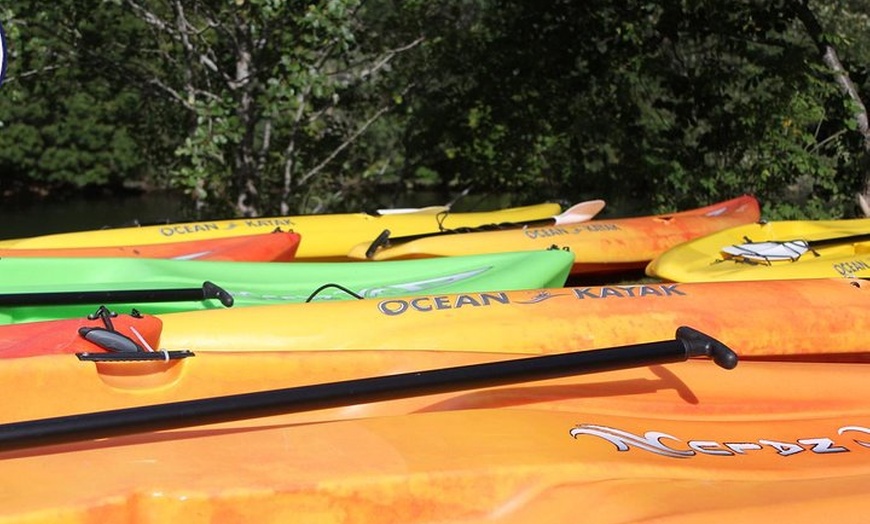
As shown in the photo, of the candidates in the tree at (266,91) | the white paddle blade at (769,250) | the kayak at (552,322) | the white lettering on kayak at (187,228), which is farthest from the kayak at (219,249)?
the white paddle blade at (769,250)

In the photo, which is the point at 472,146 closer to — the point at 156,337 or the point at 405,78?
the point at 405,78

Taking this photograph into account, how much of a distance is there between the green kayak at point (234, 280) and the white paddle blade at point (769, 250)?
1.13 m

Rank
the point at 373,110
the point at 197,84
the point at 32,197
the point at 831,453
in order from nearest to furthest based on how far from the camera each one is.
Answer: the point at 831,453
the point at 197,84
the point at 373,110
the point at 32,197

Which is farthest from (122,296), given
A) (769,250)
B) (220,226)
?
(769,250)

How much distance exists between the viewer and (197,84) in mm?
8133

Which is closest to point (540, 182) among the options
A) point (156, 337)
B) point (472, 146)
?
point (472, 146)

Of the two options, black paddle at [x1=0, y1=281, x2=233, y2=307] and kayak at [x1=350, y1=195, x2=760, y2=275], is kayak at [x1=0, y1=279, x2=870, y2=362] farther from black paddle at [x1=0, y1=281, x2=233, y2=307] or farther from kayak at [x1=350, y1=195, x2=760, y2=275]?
kayak at [x1=350, y1=195, x2=760, y2=275]

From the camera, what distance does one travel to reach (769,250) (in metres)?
5.29

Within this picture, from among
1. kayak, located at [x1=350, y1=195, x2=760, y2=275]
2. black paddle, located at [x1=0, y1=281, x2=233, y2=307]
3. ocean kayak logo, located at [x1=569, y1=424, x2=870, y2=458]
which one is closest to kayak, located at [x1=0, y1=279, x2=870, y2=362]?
black paddle, located at [x1=0, y1=281, x2=233, y2=307]

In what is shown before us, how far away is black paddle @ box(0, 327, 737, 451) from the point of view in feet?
5.96

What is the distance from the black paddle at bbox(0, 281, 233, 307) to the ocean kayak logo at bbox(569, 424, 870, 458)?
206 cm

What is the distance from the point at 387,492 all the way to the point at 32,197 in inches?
1072

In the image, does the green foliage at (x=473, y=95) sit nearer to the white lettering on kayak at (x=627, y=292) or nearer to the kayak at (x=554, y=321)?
the kayak at (x=554, y=321)

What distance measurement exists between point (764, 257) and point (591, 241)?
1273 mm
